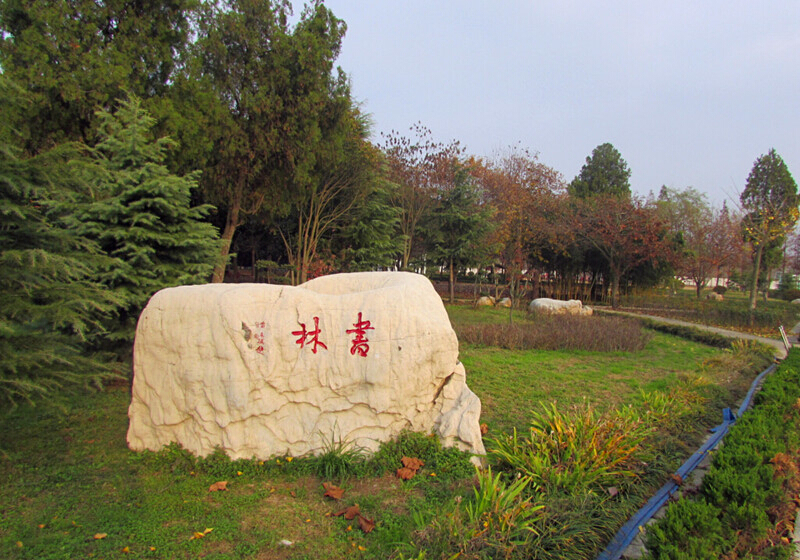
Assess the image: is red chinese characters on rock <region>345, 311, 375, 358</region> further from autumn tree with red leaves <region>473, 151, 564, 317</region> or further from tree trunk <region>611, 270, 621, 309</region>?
tree trunk <region>611, 270, 621, 309</region>

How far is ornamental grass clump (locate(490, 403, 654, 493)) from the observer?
3.38 metres

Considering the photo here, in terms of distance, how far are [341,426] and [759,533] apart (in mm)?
2805

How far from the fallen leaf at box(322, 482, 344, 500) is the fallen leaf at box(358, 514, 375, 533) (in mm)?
332

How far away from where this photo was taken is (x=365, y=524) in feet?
9.52

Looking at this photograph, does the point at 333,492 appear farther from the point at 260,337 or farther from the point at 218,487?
the point at 260,337

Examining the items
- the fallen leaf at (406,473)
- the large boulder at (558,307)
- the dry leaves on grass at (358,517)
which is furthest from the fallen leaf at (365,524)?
the large boulder at (558,307)

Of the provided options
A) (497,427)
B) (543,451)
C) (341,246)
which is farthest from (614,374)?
(341,246)

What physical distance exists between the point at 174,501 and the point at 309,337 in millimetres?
1490

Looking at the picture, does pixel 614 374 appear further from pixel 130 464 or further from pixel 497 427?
pixel 130 464

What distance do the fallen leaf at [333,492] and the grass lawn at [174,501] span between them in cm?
5

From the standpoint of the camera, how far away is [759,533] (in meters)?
2.54

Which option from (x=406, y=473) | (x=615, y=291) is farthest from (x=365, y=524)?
(x=615, y=291)

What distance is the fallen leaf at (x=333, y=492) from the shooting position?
10.7ft

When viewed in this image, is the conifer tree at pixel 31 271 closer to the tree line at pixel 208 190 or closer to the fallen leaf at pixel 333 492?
the tree line at pixel 208 190
